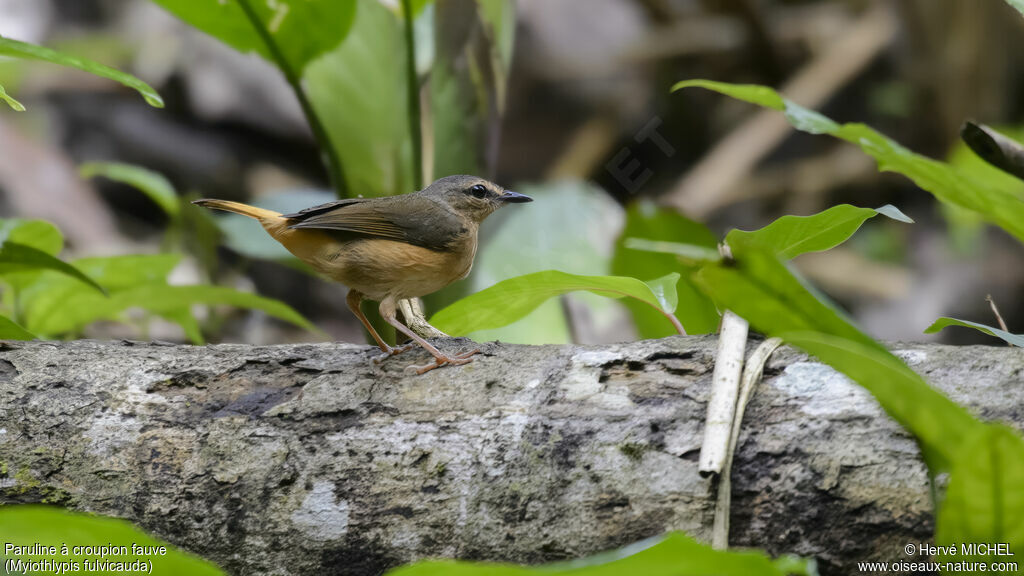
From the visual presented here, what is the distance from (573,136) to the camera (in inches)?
347

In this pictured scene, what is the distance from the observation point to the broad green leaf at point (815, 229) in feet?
6.34

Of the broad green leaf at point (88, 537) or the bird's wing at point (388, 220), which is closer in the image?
the broad green leaf at point (88, 537)

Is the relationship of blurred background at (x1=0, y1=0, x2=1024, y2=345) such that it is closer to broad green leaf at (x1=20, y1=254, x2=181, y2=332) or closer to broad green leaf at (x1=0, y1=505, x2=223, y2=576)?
broad green leaf at (x1=20, y1=254, x2=181, y2=332)

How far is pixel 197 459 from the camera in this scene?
1922mm

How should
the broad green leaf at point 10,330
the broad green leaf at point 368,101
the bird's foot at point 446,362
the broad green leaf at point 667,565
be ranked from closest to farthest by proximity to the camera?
the broad green leaf at point 667,565, the bird's foot at point 446,362, the broad green leaf at point 10,330, the broad green leaf at point 368,101

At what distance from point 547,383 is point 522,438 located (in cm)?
18

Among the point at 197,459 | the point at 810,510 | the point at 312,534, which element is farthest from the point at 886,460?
the point at 197,459

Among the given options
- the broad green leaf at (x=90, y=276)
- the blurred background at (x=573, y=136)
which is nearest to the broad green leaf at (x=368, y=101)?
the blurred background at (x=573, y=136)

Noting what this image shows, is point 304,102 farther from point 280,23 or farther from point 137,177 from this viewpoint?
point 137,177

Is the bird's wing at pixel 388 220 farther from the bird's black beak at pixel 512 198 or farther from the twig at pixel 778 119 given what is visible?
the twig at pixel 778 119

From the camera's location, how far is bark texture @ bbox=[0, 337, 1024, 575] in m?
1.68

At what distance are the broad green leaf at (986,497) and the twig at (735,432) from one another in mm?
380

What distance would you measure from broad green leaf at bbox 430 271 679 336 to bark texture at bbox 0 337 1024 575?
16cm

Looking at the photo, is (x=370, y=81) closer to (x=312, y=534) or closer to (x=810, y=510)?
(x=312, y=534)
